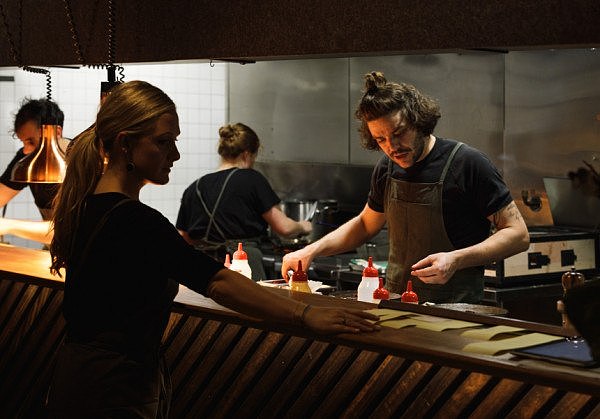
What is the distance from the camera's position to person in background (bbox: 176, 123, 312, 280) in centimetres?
608

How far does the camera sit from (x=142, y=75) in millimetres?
8383

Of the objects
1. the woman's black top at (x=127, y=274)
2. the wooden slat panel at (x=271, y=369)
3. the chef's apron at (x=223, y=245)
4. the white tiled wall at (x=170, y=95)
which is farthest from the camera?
the white tiled wall at (x=170, y=95)

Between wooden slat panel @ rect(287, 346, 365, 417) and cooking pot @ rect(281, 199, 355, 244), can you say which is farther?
cooking pot @ rect(281, 199, 355, 244)

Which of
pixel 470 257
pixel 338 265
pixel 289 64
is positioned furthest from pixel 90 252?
pixel 289 64

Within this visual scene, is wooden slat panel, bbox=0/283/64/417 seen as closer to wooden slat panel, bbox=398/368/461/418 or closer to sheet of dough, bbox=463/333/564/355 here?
wooden slat panel, bbox=398/368/461/418

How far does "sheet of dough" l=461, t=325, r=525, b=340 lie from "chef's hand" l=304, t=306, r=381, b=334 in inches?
10.4

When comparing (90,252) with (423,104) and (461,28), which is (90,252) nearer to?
(461,28)

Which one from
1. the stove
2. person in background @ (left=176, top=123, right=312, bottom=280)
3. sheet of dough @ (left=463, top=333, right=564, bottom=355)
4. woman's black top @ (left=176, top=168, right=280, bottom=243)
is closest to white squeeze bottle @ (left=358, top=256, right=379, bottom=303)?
sheet of dough @ (left=463, top=333, right=564, bottom=355)

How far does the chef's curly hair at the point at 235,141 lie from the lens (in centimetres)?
614

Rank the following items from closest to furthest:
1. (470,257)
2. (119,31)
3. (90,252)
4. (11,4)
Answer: (90,252) < (470,257) < (119,31) < (11,4)

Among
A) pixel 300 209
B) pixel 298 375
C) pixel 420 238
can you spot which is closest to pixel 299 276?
pixel 298 375

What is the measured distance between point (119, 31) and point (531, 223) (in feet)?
10.1

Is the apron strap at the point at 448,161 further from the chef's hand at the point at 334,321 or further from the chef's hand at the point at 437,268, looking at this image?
the chef's hand at the point at 334,321

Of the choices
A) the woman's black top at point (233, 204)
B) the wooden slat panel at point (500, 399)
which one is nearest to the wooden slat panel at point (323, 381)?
the wooden slat panel at point (500, 399)
